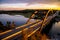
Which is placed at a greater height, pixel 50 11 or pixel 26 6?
pixel 26 6

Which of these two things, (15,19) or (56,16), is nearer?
(15,19)

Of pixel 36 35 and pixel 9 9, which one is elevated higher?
pixel 9 9


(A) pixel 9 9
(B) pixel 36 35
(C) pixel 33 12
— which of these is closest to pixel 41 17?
(C) pixel 33 12

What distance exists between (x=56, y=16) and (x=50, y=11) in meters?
0.13

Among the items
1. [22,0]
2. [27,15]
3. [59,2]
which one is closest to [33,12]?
[27,15]

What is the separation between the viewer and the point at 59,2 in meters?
2.00

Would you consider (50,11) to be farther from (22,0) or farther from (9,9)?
(9,9)

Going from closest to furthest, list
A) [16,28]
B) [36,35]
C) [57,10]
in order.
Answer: [16,28] → [36,35] → [57,10]

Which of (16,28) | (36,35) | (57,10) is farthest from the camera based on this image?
(57,10)

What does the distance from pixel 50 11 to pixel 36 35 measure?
376mm

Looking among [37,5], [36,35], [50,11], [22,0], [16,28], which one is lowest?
[36,35]

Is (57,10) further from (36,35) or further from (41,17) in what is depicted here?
(36,35)

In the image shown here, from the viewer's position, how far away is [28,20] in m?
1.95

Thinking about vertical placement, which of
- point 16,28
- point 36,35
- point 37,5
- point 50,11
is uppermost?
point 37,5
